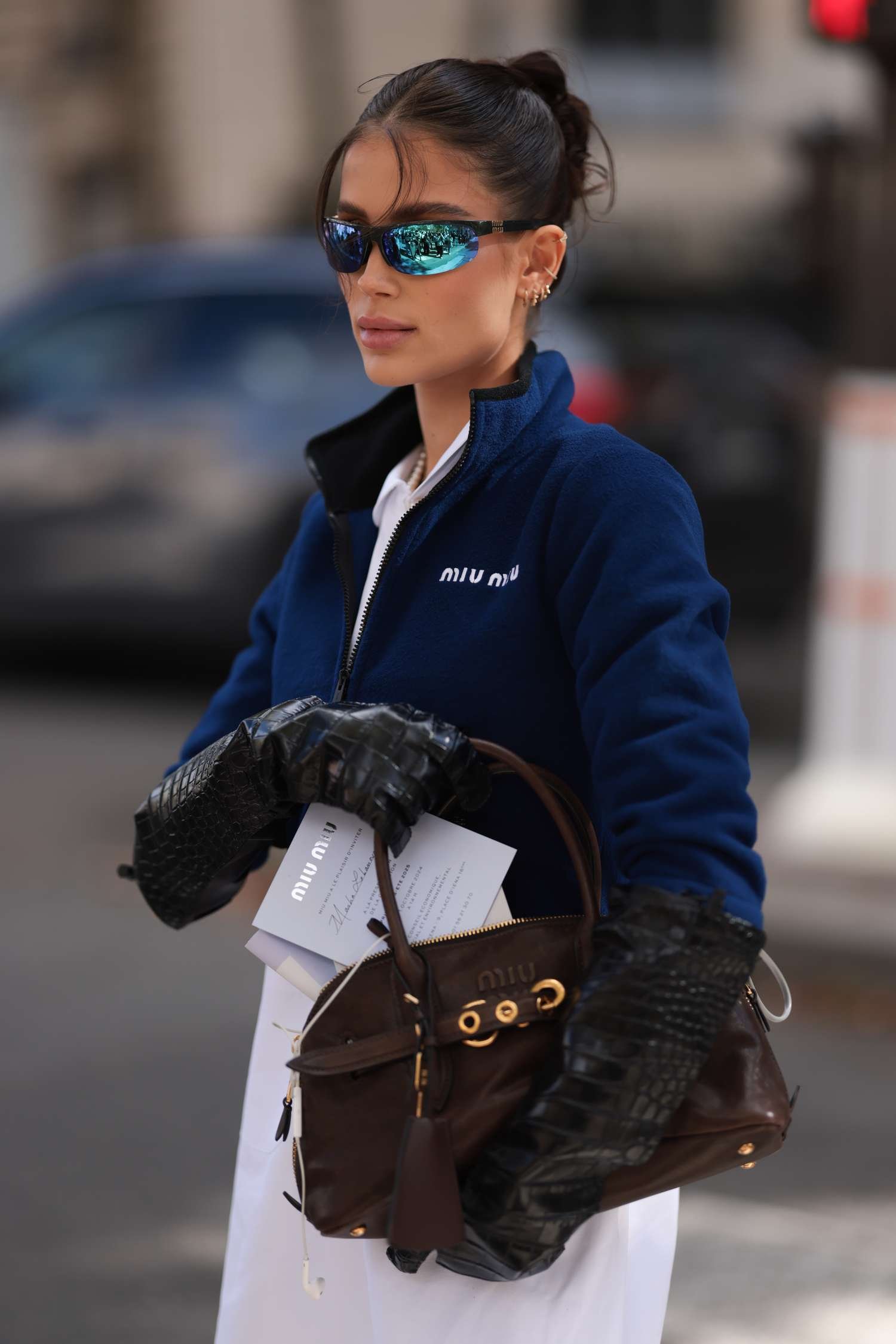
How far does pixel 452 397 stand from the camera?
1908mm

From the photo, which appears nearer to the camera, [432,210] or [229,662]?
[432,210]

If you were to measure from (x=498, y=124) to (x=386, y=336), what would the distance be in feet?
0.78

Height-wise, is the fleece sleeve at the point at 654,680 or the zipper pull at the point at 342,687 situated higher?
the fleece sleeve at the point at 654,680

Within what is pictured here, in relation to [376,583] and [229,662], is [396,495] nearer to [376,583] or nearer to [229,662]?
[376,583]

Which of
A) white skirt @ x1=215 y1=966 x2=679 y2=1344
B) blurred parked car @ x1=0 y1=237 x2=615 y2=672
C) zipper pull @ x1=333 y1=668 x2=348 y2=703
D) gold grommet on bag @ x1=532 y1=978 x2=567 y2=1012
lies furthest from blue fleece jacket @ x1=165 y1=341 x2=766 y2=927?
blurred parked car @ x1=0 y1=237 x2=615 y2=672

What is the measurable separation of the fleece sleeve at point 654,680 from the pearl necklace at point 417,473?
323 mm

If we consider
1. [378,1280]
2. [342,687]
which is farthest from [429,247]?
[378,1280]

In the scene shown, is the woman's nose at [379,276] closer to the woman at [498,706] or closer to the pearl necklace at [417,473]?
the woman at [498,706]

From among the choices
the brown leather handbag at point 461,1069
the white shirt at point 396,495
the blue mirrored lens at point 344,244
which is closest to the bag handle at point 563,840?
the brown leather handbag at point 461,1069

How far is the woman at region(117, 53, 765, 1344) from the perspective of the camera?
1525 millimetres

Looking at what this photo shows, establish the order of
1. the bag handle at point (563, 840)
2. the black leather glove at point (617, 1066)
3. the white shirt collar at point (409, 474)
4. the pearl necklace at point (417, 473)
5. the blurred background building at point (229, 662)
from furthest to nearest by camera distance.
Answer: the blurred background building at point (229, 662), the pearl necklace at point (417, 473), the white shirt collar at point (409, 474), the bag handle at point (563, 840), the black leather glove at point (617, 1066)

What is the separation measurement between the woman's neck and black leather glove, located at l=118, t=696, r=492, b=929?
1.12ft

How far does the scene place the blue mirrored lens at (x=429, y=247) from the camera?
1.76 meters

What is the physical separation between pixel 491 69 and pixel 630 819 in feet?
2.70
